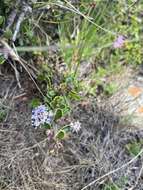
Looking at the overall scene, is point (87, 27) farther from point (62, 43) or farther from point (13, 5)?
point (13, 5)

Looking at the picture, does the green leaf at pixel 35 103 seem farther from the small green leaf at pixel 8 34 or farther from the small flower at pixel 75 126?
the small green leaf at pixel 8 34

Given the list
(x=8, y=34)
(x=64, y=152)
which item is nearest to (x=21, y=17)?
(x=8, y=34)

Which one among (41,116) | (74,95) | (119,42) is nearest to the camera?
(41,116)

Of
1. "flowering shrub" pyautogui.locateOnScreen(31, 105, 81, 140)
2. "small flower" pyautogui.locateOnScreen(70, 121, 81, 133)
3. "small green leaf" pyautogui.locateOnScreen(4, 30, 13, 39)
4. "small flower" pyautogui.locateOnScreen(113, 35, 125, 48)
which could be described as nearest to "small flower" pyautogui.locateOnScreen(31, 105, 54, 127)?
"flowering shrub" pyautogui.locateOnScreen(31, 105, 81, 140)

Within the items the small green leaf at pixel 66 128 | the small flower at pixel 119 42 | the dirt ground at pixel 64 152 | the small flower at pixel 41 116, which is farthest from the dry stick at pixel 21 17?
the small flower at pixel 119 42

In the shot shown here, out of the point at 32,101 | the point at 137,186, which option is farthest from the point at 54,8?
the point at 137,186

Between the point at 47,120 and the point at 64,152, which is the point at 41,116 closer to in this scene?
the point at 47,120
